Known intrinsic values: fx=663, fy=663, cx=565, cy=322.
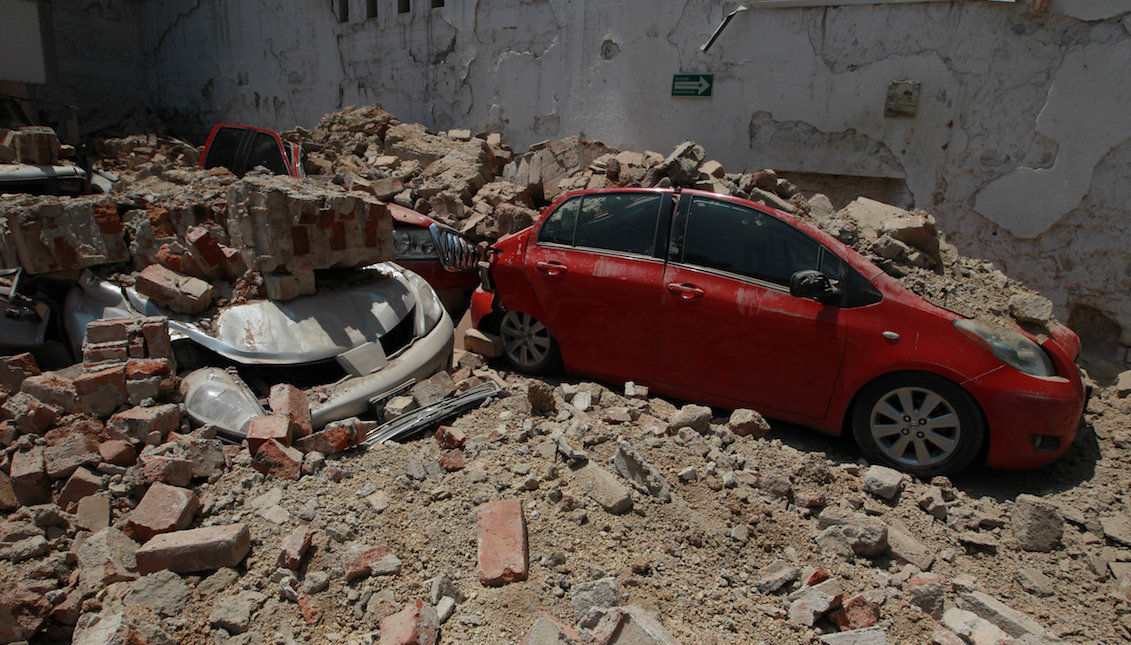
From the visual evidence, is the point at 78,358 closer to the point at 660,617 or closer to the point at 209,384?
the point at 209,384

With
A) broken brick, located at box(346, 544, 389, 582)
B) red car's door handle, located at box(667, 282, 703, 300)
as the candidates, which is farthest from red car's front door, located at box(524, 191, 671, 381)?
broken brick, located at box(346, 544, 389, 582)

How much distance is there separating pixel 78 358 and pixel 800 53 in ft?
24.4

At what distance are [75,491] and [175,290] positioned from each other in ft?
4.56

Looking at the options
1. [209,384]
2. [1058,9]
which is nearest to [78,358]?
[209,384]

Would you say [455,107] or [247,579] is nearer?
[247,579]

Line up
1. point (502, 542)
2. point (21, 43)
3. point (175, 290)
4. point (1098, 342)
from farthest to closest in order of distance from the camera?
point (21, 43) → point (1098, 342) → point (175, 290) → point (502, 542)

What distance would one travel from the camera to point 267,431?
3.50m

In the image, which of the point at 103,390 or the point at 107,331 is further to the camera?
the point at 107,331

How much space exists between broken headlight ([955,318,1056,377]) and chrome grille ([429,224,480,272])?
4.08m

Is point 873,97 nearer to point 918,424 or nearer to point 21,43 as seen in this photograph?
point 918,424

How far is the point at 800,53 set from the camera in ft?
24.7

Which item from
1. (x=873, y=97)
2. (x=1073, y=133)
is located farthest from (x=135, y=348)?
(x=1073, y=133)

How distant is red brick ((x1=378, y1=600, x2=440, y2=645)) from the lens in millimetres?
2424

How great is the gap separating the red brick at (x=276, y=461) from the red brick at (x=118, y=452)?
609mm
